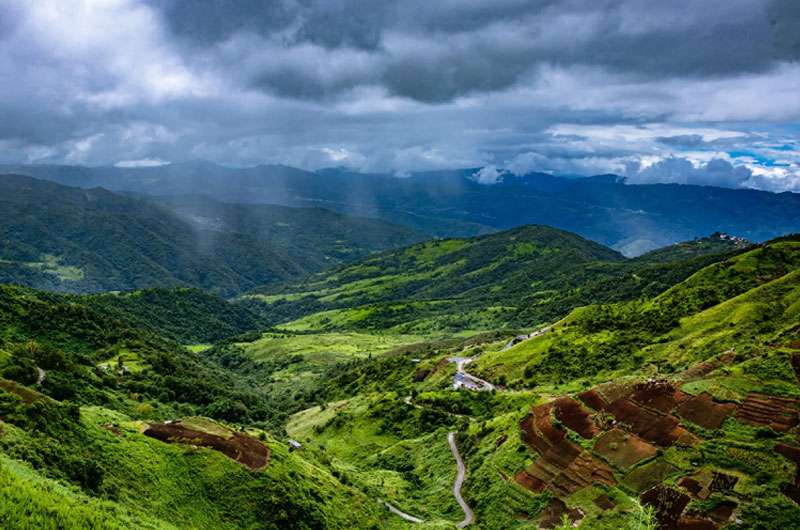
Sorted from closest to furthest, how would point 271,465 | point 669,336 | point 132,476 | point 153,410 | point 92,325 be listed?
1. point 132,476
2. point 271,465
3. point 153,410
4. point 669,336
5. point 92,325

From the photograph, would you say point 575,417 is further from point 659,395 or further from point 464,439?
point 464,439

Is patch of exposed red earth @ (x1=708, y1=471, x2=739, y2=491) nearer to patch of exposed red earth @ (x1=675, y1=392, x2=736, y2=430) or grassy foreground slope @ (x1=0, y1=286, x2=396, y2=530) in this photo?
patch of exposed red earth @ (x1=675, y1=392, x2=736, y2=430)

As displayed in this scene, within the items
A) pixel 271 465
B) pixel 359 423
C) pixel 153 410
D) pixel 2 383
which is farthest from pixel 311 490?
pixel 359 423

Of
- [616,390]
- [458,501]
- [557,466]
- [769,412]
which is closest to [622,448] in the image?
[557,466]

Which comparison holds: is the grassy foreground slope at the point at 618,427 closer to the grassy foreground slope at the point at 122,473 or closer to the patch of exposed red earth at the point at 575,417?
the patch of exposed red earth at the point at 575,417

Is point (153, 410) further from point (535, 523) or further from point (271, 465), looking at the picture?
point (535, 523)

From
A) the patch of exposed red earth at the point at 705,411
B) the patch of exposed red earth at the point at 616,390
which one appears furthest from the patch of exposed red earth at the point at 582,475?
the patch of exposed red earth at the point at 705,411
